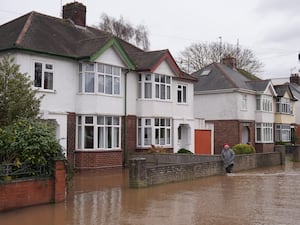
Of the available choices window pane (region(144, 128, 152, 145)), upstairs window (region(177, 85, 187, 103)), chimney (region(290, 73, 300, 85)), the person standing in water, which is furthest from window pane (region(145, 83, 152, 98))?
chimney (region(290, 73, 300, 85))

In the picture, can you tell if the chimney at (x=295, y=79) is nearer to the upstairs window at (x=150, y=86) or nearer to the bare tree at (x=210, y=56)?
the bare tree at (x=210, y=56)

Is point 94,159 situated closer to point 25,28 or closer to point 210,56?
point 25,28

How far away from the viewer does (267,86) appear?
39.6m

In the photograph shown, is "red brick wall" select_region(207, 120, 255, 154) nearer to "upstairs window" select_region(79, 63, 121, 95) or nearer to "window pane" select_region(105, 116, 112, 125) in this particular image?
"window pane" select_region(105, 116, 112, 125)

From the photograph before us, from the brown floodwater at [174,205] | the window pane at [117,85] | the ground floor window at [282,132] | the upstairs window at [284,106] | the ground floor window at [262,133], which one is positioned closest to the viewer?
the brown floodwater at [174,205]

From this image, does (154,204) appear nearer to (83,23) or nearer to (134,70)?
(134,70)

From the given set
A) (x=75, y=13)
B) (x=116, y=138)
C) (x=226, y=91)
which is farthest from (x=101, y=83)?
(x=226, y=91)

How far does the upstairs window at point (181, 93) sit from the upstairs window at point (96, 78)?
682 cm

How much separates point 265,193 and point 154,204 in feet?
15.0

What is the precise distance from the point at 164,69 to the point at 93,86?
5.91m

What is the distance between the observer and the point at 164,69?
27.2m

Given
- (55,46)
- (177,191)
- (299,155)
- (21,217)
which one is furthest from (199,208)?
(299,155)

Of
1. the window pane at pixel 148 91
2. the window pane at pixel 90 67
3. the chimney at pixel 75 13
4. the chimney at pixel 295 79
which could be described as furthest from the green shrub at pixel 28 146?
the chimney at pixel 295 79

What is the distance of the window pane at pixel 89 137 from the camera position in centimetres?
2300
